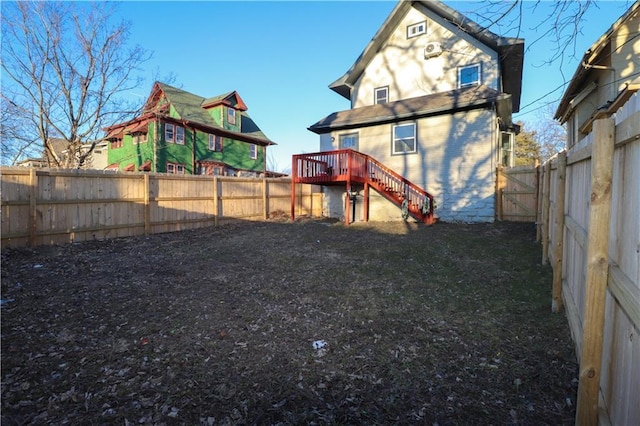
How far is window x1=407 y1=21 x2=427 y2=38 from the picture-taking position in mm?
12391

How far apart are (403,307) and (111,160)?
79.1ft

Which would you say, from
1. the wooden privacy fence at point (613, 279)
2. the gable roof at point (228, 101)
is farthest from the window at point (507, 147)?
the gable roof at point (228, 101)

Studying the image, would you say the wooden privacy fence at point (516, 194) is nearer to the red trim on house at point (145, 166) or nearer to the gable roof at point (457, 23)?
the gable roof at point (457, 23)

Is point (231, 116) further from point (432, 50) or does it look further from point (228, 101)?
point (432, 50)

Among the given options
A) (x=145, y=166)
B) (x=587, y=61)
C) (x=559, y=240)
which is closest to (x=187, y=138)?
(x=145, y=166)

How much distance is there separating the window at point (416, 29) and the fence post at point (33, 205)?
1335 centimetres

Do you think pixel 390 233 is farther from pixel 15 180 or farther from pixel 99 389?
pixel 15 180

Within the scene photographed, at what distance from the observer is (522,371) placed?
2.65 metres

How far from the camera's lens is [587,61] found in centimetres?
807

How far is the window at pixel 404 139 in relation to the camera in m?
11.9

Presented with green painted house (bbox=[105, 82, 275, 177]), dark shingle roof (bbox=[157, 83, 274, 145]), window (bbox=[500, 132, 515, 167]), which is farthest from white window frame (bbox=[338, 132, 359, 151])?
dark shingle roof (bbox=[157, 83, 274, 145])

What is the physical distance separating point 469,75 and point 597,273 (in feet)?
39.3

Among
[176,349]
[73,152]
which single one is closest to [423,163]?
[176,349]

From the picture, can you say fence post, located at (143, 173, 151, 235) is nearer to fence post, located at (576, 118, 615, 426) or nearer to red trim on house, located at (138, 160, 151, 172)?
fence post, located at (576, 118, 615, 426)
